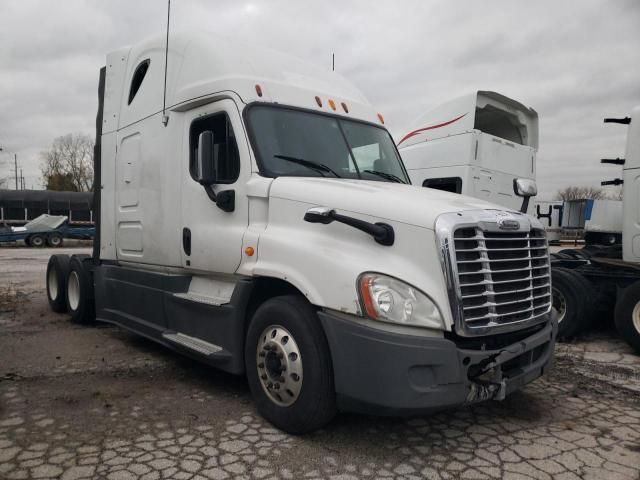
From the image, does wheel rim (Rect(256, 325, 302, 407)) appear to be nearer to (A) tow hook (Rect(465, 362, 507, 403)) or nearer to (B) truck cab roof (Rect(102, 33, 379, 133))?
(A) tow hook (Rect(465, 362, 507, 403))

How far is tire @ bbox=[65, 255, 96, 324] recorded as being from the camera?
7.62 metres

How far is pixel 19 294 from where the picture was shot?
10367 mm

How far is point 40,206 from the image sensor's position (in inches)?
1270

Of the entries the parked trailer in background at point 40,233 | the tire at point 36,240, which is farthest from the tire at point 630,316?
the tire at point 36,240

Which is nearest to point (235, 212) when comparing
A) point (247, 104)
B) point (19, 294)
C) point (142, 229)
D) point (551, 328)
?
point (247, 104)

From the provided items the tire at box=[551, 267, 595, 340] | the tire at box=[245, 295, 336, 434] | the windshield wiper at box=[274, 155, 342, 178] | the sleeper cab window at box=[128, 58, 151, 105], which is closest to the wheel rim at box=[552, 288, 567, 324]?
the tire at box=[551, 267, 595, 340]

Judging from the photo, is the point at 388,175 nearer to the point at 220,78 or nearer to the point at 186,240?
the point at 220,78

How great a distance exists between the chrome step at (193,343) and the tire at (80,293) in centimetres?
291

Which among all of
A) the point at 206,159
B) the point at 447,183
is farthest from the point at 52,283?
the point at 447,183

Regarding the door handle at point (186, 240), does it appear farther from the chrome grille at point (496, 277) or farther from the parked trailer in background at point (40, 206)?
the parked trailer in background at point (40, 206)

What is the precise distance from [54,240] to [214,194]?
87.1ft

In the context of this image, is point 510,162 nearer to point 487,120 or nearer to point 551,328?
point 487,120

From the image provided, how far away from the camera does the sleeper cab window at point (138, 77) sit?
608 centimetres

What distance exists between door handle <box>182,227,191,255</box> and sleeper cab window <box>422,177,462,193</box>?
5.37 m
